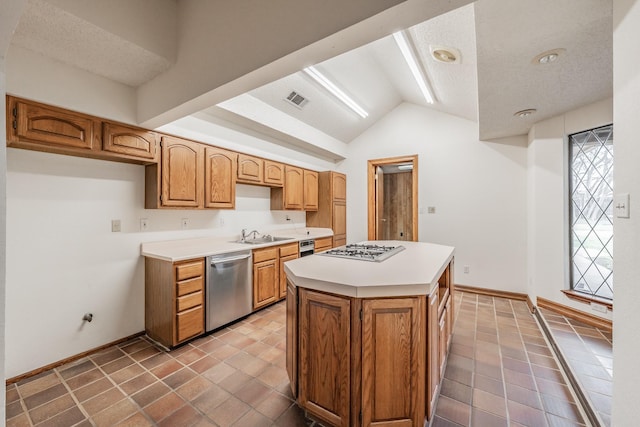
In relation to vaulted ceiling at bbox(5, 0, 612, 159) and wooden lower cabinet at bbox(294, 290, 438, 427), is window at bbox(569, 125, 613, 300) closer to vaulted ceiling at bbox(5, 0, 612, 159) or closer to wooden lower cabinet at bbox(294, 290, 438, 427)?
vaulted ceiling at bbox(5, 0, 612, 159)

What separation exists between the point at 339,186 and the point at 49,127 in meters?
3.89

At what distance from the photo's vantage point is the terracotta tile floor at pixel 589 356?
158cm

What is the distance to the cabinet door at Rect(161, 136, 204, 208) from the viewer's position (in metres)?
2.54

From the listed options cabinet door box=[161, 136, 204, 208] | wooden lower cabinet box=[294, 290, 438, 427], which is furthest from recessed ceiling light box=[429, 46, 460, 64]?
cabinet door box=[161, 136, 204, 208]

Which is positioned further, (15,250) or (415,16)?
(15,250)

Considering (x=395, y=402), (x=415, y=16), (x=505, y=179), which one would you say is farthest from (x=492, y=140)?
(x=395, y=402)

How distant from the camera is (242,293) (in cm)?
294

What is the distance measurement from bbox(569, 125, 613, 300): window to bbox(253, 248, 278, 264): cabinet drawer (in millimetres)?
3401

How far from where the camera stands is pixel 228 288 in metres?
2.78

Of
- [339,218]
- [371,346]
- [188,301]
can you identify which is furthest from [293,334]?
[339,218]

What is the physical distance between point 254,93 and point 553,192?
145 inches


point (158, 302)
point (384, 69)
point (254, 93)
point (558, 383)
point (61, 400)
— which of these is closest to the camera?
point (61, 400)

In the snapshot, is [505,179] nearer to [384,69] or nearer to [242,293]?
[384,69]

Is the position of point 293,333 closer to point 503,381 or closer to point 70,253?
point 503,381
